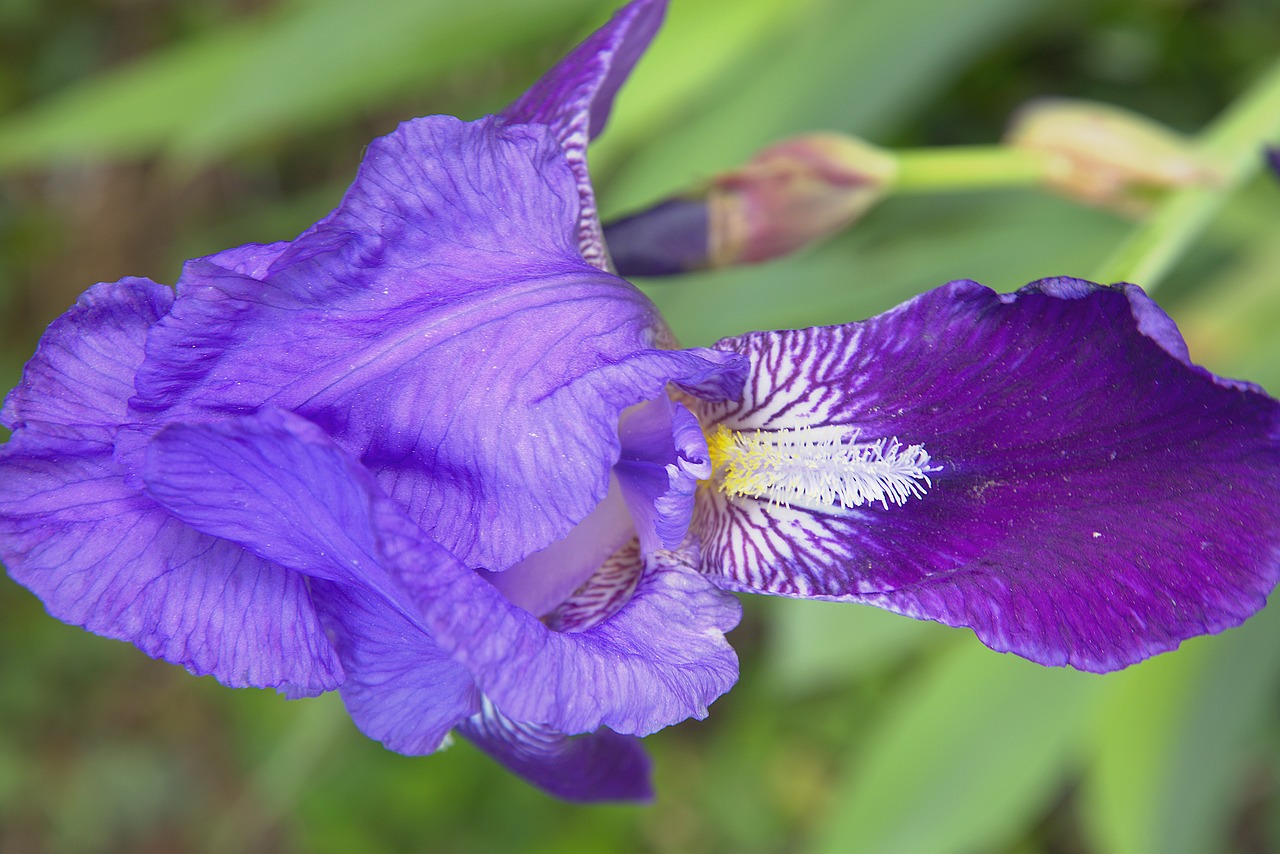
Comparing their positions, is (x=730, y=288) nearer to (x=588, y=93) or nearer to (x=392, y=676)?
(x=588, y=93)

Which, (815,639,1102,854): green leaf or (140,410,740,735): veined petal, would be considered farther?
(815,639,1102,854): green leaf

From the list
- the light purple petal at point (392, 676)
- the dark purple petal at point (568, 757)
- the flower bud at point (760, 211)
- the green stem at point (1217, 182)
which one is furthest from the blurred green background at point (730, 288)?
the light purple petal at point (392, 676)

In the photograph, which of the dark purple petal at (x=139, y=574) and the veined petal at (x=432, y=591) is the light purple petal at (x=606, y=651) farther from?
the dark purple petal at (x=139, y=574)

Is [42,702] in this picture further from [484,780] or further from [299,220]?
[299,220]

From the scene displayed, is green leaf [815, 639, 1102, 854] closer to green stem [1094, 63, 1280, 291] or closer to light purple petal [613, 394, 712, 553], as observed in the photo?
green stem [1094, 63, 1280, 291]

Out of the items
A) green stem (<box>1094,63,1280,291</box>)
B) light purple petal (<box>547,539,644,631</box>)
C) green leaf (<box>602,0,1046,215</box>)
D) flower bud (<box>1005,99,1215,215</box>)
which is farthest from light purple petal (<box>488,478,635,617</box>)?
green leaf (<box>602,0,1046,215</box>)

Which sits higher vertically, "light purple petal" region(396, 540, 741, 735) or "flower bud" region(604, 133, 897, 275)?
"flower bud" region(604, 133, 897, 275)

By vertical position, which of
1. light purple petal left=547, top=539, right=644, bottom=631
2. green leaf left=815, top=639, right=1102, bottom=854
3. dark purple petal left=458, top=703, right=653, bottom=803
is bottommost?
green leaf left=815, top=639, right=1102, bottom=854
